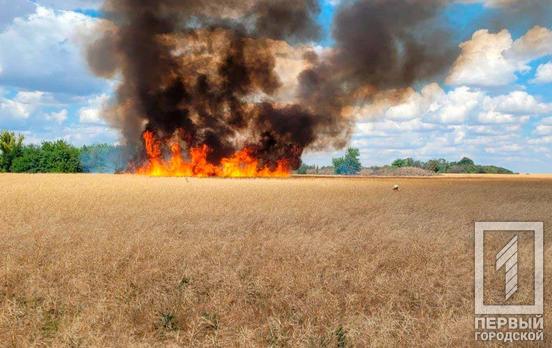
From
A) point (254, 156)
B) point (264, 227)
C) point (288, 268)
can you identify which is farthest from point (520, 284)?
point (254, 156)

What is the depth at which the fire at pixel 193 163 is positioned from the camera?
80562 mm

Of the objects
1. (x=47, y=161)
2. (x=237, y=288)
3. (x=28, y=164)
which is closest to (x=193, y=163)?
(x=47, y=161)

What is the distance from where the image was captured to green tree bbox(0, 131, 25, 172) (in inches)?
3866

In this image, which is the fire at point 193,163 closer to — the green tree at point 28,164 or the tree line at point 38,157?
the tree line at point 38,157

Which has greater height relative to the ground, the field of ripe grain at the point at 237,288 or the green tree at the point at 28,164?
the green tree at the point at 28,164

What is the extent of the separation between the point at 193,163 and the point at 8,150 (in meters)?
46.2

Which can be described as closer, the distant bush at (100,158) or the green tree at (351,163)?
the distant bush at (100,158)

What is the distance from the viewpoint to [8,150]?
326 ft

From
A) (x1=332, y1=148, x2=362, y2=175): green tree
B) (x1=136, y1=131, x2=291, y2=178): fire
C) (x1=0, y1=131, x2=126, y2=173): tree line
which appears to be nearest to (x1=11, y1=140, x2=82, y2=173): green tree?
(x1=0, y1=131, x2=126, y2=173): tree line

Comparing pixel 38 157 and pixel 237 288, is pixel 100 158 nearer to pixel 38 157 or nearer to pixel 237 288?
pixel 38 157

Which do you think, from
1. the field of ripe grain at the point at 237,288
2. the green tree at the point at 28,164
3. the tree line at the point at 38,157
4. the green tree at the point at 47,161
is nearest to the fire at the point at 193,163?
the tree line at the point at 38,157

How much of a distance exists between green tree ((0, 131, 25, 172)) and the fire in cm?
3540

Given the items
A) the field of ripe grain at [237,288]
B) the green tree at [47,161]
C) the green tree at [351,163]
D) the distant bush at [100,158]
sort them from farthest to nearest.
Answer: the green tree at [351,163]
the distant bush at [100,158]
the green tree at [47,161]
the field of ripe grain at [237,288]

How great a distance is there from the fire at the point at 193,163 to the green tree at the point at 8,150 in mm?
35401
